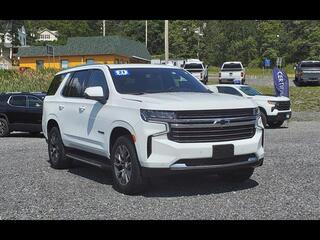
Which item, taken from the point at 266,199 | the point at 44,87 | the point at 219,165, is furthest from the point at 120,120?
the point at 44,87

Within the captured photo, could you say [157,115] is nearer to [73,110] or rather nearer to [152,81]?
[152,81]

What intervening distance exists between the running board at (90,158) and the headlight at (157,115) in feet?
4.36

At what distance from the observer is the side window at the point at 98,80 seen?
8.46 metres

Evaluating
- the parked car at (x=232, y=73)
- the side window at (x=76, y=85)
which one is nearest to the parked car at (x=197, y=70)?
the parked car at (x=232, y=73)

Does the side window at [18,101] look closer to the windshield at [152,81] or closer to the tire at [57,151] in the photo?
the tire at [57,151]

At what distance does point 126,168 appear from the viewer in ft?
24.8

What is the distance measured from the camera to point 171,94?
7902mm

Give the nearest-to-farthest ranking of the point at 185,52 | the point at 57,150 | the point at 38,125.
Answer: the point at 57,150, the point at 38,125, the point at 185,52

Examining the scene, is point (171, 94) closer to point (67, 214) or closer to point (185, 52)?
point (67, 214)

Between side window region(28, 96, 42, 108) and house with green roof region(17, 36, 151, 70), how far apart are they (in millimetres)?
42843

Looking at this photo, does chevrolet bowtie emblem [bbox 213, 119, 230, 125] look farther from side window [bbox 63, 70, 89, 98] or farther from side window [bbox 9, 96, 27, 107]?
side window [bbox 9, 96, 27, 107]

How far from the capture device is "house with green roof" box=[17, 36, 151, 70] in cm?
6225

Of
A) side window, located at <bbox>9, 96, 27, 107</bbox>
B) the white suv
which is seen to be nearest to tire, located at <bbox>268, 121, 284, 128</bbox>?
side window, located at <bbox>9, 96, 27, 107</bbox>

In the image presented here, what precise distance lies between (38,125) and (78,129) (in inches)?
326
